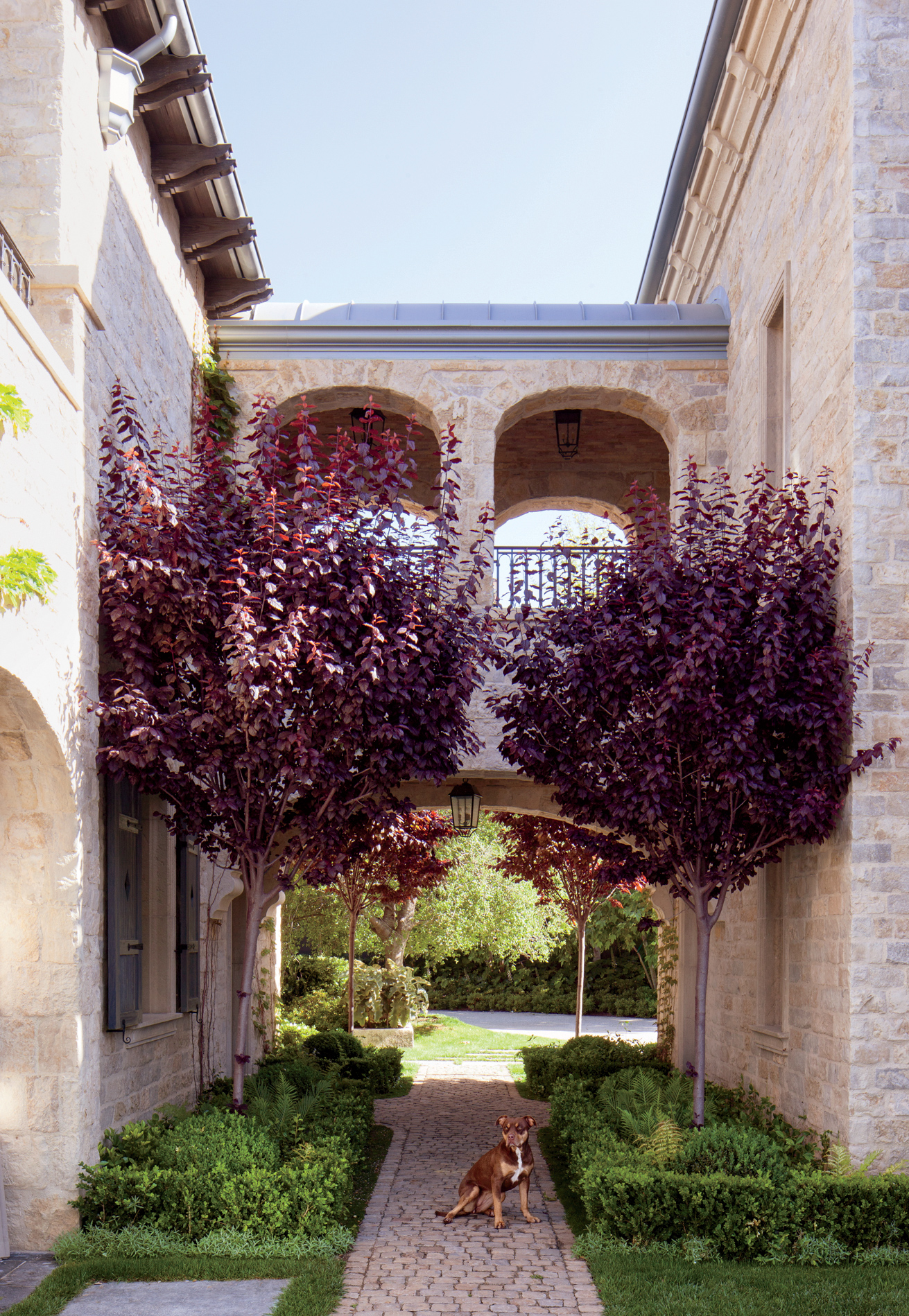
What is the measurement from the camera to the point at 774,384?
8.84 metres

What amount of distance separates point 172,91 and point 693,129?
4553 millimetres

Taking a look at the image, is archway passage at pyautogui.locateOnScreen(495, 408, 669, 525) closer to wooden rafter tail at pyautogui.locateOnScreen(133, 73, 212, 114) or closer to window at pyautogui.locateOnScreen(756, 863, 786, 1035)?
wooden rafter tail at pyautogui.locateOnScreen(133, 73, 212, 114)

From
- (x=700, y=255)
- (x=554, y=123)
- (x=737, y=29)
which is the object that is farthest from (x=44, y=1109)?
(x=554, y=123)

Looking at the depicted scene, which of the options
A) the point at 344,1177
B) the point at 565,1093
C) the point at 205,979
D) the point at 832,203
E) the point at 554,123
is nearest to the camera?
the point at 344,1177

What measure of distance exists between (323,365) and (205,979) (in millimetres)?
5374

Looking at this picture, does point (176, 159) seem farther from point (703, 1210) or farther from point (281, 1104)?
point (703, 1210)

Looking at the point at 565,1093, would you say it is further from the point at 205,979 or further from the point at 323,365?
the point at 323,365

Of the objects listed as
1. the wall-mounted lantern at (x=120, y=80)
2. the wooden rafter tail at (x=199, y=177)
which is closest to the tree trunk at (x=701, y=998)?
the wall-mounted lantern at (x=120, y=80)

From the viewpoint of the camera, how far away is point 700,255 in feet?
36.8

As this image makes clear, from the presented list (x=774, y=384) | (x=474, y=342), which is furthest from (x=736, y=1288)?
(x=474, y=342)

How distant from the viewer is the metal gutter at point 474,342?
10.1 m

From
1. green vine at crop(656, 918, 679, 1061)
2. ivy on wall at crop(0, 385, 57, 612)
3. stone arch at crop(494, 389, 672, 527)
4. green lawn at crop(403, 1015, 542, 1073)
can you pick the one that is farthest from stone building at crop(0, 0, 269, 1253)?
green lawn at crop(403, 1015, 542, 1073)

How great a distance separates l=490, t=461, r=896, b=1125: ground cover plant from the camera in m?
6.53

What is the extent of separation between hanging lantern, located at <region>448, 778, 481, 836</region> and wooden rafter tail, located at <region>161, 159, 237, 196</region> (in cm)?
526
